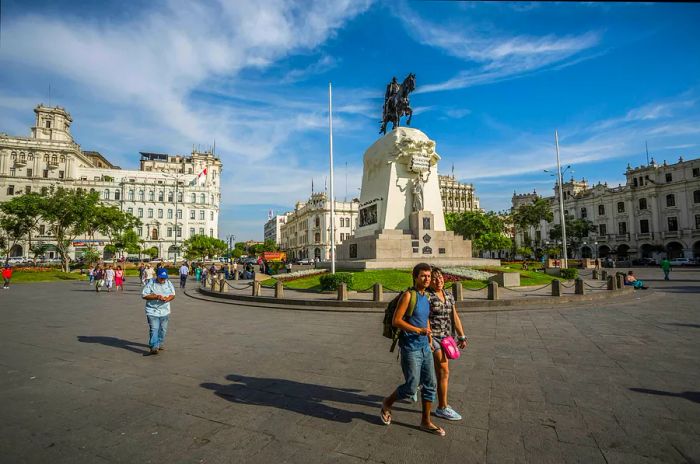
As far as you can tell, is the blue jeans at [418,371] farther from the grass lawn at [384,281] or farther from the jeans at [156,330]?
the grass lawn at [384,281]

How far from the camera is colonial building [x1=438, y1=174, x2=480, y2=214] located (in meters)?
92.7

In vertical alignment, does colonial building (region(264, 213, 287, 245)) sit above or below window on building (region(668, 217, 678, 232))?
above

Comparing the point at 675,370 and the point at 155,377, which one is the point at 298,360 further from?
the point at 675,370

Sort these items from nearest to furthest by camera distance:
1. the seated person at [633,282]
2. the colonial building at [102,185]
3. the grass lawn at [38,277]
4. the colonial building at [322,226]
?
the seated person at [633,282], the grass lawn at [38,277], the colonial building at [102,185], the colonial building at [322,226]

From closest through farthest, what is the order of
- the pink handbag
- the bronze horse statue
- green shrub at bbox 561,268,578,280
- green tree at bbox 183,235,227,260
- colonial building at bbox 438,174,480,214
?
the pink handbag, green shrub at bbox 561,268,578,280, the bronze horse statue, green tree at bbox 183,235,227,260, colonial building at bbox 438,174,480,214

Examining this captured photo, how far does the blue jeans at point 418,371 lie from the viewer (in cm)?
382

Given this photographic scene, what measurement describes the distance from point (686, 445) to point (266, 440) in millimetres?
4285

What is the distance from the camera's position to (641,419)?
409 cm

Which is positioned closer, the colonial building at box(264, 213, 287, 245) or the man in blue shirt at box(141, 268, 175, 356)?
the man in blue shirt at box(141, 268, 175, 356)

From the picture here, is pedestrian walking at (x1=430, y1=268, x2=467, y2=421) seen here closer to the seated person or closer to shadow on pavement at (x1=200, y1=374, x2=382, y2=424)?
shadow on pavement at (x1=200, y1=374, x2=382, y2=424)

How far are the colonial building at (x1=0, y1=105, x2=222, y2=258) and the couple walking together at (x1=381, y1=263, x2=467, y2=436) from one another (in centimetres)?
7386

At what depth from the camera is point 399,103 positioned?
2744cm

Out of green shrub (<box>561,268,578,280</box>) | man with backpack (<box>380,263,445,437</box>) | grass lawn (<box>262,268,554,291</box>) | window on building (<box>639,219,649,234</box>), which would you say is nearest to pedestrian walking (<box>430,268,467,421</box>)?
man with backpack (<box>380,263,445,437</box>)

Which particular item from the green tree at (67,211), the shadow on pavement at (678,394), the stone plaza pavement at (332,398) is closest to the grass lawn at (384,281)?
the stone plaza pavement at (332,398)
